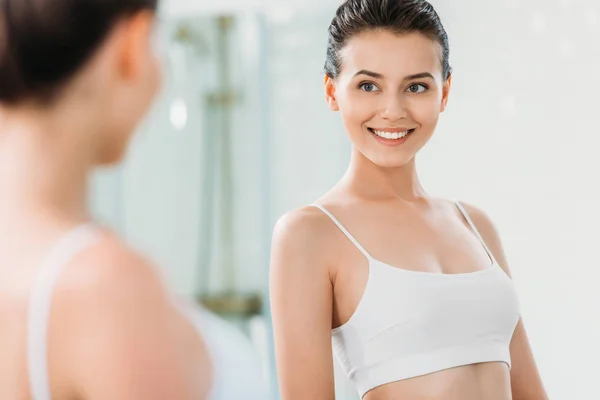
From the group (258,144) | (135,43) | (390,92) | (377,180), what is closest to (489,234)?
(377,180)

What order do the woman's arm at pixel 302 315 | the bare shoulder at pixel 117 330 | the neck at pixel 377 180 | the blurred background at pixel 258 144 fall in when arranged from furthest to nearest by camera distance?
1. the blurred background at pixel 258 144
2. the neck at pixel 377 180
3. the woman's arm at pixel 302 315
4. the bare shoulder at pixel 117 330

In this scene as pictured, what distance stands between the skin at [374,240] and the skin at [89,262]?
594 mm

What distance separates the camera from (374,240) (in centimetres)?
116

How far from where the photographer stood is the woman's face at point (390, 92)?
114 centimetres

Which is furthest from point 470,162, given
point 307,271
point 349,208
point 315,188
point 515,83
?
point 307,271

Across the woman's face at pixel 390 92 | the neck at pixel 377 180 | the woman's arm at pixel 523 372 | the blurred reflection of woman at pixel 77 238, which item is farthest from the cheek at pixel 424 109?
the blurred reflection of woman at pixel 77 238

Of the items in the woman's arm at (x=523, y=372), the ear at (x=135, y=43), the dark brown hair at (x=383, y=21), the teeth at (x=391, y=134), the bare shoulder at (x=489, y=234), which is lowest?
the woman's arm at (x=523, y=372)

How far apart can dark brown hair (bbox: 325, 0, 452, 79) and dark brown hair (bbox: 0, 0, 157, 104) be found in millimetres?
700

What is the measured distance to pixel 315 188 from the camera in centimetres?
248

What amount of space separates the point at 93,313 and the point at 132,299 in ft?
0.08

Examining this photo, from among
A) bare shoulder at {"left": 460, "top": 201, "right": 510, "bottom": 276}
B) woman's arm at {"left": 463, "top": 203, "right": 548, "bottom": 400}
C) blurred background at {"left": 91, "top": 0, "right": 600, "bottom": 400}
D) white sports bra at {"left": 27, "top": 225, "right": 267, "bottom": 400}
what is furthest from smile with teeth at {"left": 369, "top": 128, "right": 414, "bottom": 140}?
blurred background at {"left": 91, "top": 0, "right": 600, "bottom": 400}

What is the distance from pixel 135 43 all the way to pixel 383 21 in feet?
2.30

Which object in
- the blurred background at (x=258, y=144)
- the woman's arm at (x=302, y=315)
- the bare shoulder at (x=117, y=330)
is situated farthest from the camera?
the blurred background at (x=258, y=144)

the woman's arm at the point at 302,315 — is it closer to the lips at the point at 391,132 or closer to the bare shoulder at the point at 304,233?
the bare shoulder at the point at 304,233
